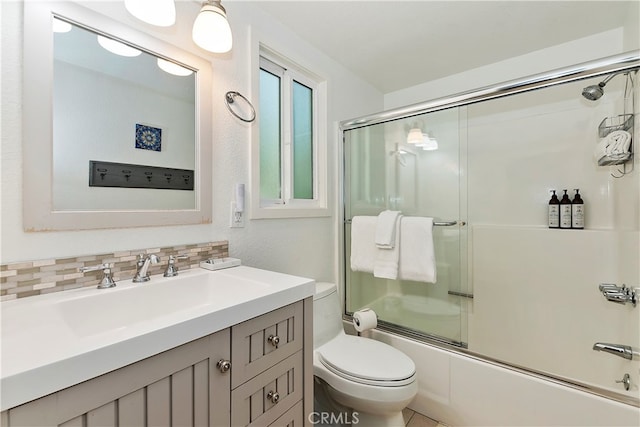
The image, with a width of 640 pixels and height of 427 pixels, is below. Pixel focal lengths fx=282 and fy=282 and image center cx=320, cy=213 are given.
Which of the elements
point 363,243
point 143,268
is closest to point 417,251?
point 363,243

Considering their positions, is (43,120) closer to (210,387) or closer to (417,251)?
(210,387)

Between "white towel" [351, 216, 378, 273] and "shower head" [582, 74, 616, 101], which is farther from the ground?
"shower head" [582, 74, 616, 101]

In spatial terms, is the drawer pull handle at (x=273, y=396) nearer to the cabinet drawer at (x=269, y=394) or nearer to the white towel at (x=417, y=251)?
the cabinet drawer at (x=269, y=394)

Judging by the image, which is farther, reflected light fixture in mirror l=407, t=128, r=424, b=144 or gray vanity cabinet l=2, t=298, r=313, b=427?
reflected light fixture in mirror l=407, t=128, r=424, b=144

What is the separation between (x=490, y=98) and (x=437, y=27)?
0.57 m

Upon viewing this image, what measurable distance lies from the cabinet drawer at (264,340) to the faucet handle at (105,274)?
492mm

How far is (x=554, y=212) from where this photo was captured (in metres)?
1.84

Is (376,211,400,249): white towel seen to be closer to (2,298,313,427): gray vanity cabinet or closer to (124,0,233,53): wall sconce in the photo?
(2,298,313,427): gray vanity cabinet

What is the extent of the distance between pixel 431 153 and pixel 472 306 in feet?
3.77

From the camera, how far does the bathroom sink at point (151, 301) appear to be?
788 mm

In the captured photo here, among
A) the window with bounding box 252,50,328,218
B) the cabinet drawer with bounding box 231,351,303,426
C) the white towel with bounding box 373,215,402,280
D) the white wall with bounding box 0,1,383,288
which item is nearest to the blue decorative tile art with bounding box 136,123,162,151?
the white wall with bounding box 0,1,383,288

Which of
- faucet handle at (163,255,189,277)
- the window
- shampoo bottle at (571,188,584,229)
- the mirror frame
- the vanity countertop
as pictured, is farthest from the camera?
shampoo bottle at (571,188,584,229)

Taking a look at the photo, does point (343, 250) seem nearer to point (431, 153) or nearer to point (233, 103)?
point (431, 153)

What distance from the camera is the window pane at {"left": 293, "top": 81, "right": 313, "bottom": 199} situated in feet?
6.05
